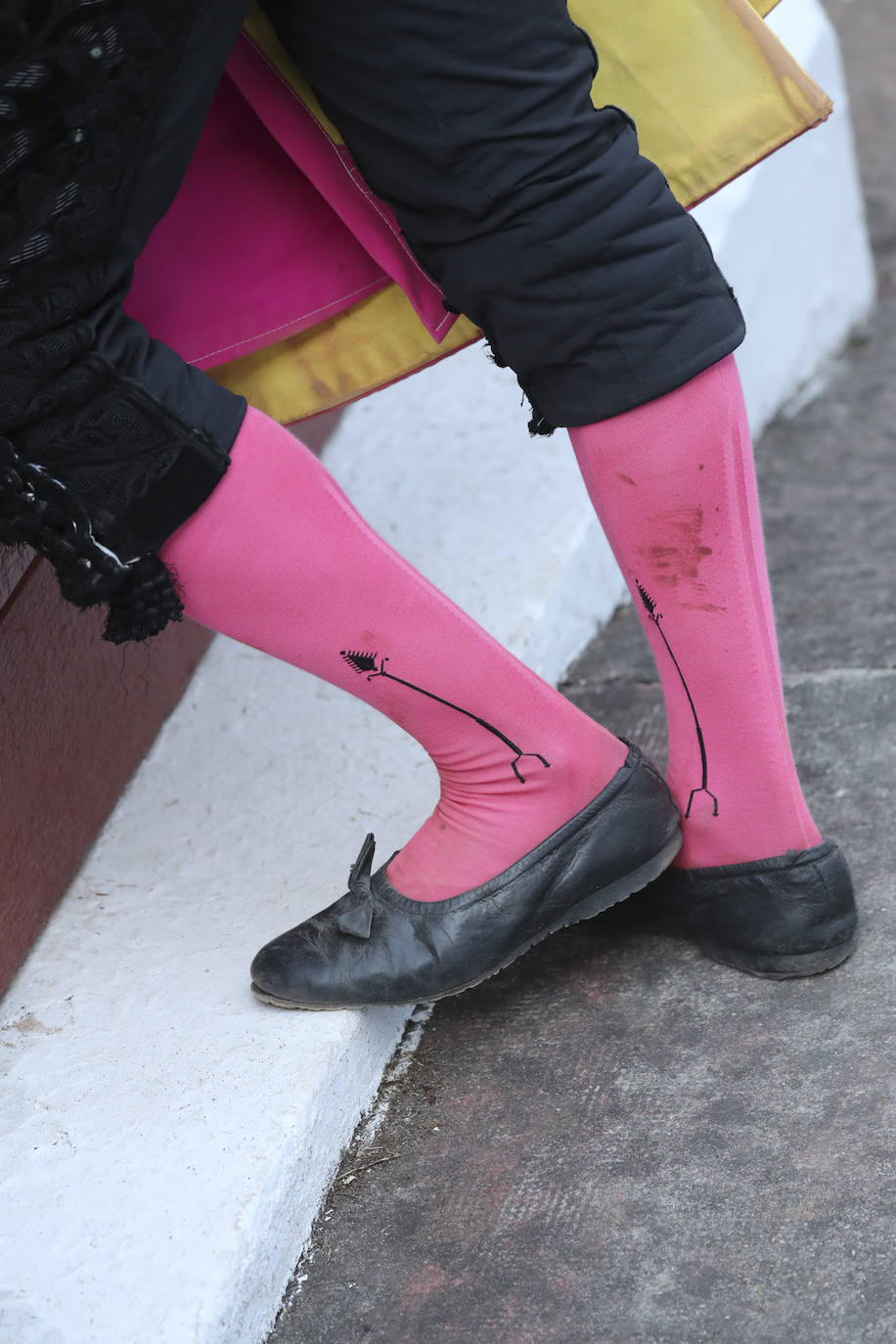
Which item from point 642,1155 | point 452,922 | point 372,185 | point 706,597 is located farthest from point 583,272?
point 642,1155

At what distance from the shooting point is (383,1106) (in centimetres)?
114

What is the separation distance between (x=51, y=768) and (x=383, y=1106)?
0.45 meters

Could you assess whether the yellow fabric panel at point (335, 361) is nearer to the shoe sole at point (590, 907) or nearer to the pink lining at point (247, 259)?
the pink lining at point (247, 259)

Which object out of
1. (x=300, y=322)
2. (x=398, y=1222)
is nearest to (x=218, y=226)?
(x=300, y=322)

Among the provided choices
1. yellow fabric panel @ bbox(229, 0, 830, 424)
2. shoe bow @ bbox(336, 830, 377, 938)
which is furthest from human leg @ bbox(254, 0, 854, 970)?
shoe bow @ bbox(336, 830, 377, 938)

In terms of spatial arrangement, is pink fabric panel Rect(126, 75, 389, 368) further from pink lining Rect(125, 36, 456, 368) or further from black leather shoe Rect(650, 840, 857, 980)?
black leather shoe Rect(650, 840, 857, 980)

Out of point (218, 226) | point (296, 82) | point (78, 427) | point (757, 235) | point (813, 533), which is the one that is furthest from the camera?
point (757, 235)

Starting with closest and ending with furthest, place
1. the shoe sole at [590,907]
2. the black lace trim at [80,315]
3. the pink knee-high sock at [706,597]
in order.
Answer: the black lace trim at [80,315] → the pink knee-high sock at [706,597] → the shoe sole at [590,907]

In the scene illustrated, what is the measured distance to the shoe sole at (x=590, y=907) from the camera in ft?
3.70

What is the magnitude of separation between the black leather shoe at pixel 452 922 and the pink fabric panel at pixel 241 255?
0.44 meters

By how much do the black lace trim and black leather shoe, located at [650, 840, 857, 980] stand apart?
0.53 metres

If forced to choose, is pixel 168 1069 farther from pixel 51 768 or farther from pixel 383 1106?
pixel 51 768

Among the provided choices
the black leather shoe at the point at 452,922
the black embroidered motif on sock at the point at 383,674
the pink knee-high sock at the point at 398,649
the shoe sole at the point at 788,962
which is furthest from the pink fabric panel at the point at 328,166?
the shoe sole at the point at 788,962

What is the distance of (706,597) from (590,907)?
283 mm
